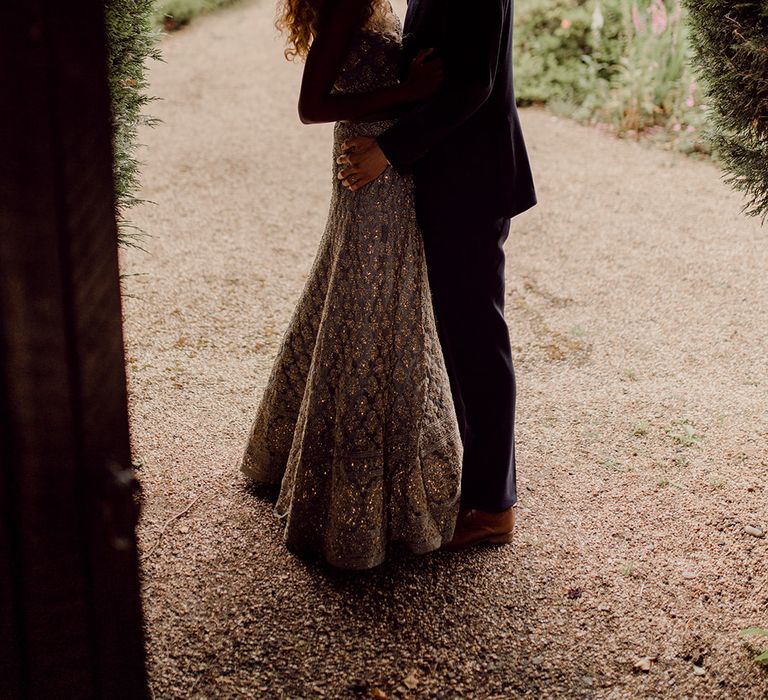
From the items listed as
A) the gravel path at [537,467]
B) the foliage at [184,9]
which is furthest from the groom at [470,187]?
the foliage at [184,9]

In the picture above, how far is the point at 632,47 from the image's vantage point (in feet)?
29.1

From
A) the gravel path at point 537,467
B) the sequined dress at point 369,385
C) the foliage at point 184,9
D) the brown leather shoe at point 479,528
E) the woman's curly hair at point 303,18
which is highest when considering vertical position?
the woman's curly hair at point 303,18

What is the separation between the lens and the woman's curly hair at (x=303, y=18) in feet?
8.05

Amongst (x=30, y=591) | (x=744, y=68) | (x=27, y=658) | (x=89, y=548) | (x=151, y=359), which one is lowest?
(x=151, y=359)

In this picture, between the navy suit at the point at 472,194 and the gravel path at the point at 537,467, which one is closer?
the navy suit at the point at 472,194

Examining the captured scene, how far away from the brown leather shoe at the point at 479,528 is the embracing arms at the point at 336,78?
1.50 meters

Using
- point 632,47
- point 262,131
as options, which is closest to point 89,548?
point 262,131

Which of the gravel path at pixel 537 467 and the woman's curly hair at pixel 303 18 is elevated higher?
the woman's curly hair at pixel 303 18

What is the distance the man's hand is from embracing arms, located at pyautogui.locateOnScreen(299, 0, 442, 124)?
8 centimetres

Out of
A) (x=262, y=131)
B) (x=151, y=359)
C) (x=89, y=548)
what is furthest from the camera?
(x=262, y=131)

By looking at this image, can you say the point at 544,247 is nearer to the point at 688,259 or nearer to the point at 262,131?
the point at 688,259

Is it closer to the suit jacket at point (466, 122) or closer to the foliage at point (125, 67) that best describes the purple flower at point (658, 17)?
the foliage at point (125, 67)

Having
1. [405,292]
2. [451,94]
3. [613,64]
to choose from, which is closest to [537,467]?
[405,292]

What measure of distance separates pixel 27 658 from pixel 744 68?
2921 mm
